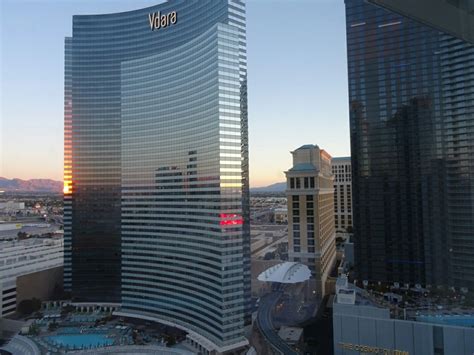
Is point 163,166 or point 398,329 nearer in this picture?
point 398,329

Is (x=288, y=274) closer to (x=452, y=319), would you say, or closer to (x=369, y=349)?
(x=369, y=349)

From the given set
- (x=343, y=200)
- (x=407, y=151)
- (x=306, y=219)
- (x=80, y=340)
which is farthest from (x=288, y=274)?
(x=343, y=200)

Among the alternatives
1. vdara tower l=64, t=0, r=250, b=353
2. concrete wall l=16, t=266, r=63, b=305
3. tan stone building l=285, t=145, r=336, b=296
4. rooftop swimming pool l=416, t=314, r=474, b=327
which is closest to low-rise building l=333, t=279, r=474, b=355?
rooftop swimming pool l=416, t=314, r=474, b=327

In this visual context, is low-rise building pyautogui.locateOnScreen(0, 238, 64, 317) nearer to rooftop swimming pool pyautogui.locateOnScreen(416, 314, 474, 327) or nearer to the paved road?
the paved road

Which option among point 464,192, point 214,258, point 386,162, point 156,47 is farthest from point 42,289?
point 464,192

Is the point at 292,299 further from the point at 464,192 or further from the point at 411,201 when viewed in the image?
the point at 464,192

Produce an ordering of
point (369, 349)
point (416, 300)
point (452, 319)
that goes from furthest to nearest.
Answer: point (416, 300) < point (369, 349) < point (452, 319)
